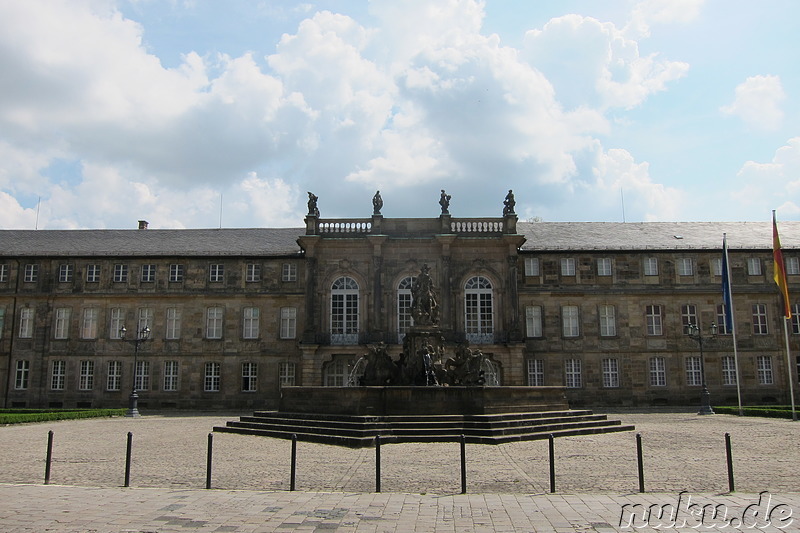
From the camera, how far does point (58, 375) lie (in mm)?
43562

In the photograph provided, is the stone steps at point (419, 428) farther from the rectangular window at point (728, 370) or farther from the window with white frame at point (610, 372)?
the rectangular window at point (728, 370)

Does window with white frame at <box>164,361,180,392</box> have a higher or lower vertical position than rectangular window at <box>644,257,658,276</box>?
lower

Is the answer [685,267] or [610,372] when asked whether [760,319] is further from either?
[610,372]

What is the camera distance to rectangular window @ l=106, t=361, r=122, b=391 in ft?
141

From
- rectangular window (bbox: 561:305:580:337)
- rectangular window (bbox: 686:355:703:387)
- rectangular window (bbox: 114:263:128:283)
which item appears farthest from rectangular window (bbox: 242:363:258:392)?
rectangular window (bbox: 686:355:703:387)

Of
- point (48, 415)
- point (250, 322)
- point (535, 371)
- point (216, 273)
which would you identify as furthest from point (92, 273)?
point (535, 371)

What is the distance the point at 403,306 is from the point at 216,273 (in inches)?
478

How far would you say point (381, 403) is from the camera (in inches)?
819

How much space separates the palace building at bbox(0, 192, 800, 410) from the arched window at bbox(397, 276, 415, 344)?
0.28 feet

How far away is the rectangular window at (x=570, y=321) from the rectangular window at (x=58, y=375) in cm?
3086

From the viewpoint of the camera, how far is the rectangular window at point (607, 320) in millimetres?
43062

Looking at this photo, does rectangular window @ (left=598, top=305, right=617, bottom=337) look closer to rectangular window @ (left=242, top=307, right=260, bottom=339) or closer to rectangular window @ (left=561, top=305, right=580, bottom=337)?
rectangular window @ (left=561, top=305, right=580, bottom=337)

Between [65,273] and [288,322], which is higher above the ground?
[65,273]

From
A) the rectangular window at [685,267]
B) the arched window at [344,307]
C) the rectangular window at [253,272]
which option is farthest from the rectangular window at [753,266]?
the rectangular window at [253,272]
